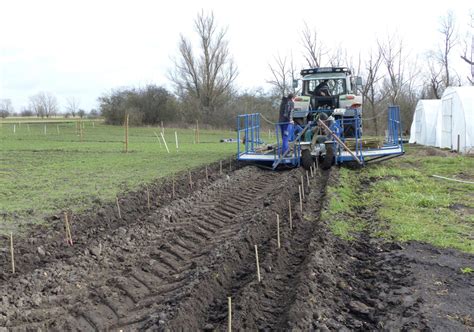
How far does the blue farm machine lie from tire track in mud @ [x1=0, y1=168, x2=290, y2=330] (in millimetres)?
5284

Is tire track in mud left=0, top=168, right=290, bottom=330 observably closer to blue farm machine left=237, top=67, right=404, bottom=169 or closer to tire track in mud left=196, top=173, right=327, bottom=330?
tire track in mud left=196, top=173, right=327, bottom=330

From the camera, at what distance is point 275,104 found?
45750 millimetres

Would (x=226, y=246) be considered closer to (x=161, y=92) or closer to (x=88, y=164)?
(x=88, y=164)

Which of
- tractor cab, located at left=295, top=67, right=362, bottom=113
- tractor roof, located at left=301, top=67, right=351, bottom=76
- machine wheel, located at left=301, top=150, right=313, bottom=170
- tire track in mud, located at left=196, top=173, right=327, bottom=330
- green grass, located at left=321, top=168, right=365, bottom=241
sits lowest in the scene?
tire track in mud, located at left=196, top=173, right=327, bottom=330

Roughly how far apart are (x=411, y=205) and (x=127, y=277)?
5319mm

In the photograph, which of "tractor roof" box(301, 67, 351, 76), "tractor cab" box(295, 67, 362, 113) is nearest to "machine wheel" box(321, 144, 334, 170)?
"tractor cab" box(295, 67, 362, 113)

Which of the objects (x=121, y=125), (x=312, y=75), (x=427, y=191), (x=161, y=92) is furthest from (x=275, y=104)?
(x=427, y=191)

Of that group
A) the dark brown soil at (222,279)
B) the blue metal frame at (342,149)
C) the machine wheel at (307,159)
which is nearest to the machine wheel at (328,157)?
the blue metal frame at (342,149)

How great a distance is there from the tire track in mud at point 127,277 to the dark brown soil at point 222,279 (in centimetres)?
1

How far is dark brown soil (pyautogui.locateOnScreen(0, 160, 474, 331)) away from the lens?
3.84m

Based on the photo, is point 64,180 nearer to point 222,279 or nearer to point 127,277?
Result: point 127,277

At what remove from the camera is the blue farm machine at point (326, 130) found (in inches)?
476

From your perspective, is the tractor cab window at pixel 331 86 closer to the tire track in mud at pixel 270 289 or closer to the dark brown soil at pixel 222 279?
the dark brown soil at pixel 222 279

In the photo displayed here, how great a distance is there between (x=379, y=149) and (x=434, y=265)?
8.30 m
